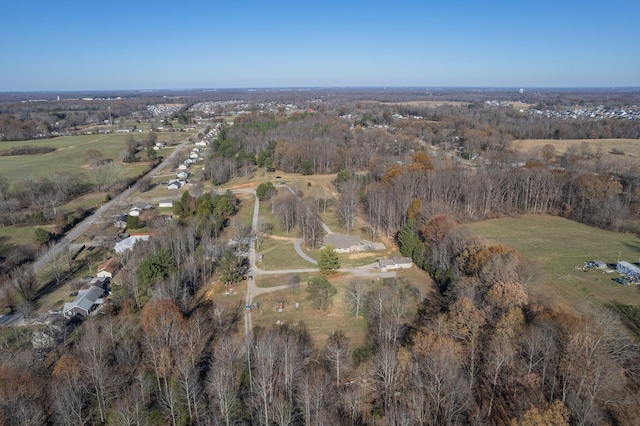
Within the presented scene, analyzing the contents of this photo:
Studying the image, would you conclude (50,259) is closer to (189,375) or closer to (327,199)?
(189,375)

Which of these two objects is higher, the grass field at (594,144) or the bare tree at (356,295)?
the grass field at (594,144)

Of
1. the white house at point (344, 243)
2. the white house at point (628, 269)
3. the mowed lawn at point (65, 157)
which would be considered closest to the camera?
the white house at point (628, 269)

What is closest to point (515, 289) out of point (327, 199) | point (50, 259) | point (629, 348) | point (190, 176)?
point (629, 348)

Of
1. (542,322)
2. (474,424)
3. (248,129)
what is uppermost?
(248,129)

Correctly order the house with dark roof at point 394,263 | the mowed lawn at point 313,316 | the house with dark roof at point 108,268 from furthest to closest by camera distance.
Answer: the house with dark roof at point 394,263 < the house with dark roof at point 108,268 < the mowed lawn at point 313,316

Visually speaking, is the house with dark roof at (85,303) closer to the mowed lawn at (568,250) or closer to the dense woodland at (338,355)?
the dense woodland at (338,355)

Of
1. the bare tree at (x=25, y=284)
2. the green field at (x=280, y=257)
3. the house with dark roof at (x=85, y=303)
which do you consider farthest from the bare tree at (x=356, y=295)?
the bare tree at (x=25, y=284)
